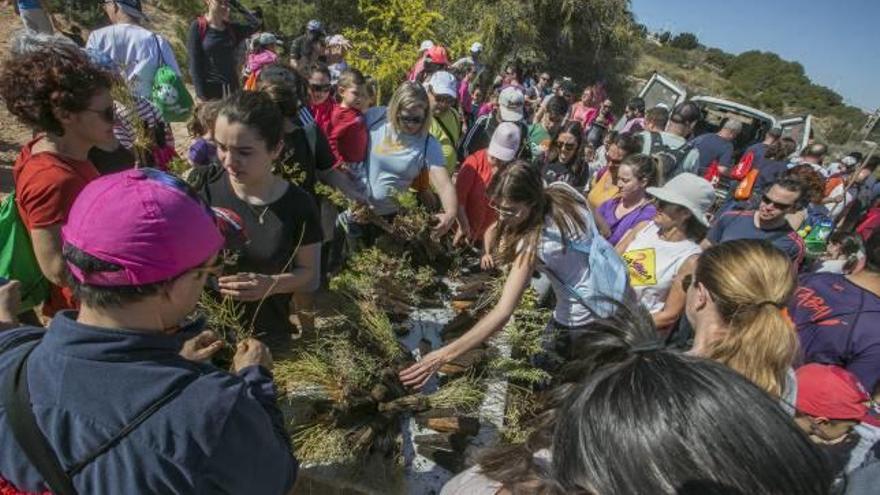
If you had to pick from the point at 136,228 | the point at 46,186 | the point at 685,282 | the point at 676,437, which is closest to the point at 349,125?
the point at 46,186

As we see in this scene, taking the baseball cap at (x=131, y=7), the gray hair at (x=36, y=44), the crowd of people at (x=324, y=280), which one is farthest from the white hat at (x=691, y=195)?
the baseball cap at (x=131, y=7)

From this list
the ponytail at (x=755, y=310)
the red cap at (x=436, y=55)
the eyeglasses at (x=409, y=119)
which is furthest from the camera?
the red cap at (x=436, y=55)

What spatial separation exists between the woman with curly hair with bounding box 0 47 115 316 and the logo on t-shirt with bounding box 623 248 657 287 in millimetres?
2626

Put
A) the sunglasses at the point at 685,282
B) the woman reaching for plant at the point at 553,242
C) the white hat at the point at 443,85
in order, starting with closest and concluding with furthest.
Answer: the woman reaching for plant at the point at 553,242 → the sunglasses at the point at 685,282 → the white hat at the point at 443,85

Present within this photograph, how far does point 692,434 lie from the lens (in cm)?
73

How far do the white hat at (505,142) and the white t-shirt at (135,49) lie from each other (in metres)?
2.55

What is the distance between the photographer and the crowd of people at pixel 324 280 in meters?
0.82

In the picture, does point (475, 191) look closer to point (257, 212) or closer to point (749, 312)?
point (257, 212)

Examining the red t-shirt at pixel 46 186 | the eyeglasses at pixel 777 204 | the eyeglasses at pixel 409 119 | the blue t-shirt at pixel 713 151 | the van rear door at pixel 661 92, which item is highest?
the van rear door at pixel 661 92

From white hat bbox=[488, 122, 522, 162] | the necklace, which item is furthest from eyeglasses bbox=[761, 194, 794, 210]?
the necklace

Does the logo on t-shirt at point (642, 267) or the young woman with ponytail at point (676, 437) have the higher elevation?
the young woman with ponytail at point (676, 437)

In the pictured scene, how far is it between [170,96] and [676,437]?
3.78 m

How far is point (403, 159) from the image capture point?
3.14 m

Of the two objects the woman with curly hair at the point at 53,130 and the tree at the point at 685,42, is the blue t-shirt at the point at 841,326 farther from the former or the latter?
the tree at the point at 685,42
